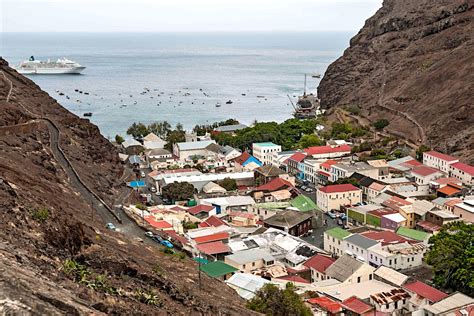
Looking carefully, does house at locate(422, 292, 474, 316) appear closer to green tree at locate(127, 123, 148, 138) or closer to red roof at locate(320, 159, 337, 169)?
red roof at locate(320, 159, 337, 169)

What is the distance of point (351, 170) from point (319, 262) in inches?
617

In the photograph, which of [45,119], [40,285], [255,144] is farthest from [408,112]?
[40,285]

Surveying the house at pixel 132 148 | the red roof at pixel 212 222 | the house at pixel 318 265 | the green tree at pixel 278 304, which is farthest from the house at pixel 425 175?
the house at pixel 132 148

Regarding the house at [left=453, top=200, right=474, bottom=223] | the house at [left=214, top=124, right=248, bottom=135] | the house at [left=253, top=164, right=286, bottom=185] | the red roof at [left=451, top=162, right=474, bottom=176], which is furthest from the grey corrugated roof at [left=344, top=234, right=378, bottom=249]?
the house at [left=214, top=124, right=248, bottom=135]

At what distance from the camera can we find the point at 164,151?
48.9 m

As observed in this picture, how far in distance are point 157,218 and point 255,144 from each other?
22968 mm

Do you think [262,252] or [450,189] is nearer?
[262,252]

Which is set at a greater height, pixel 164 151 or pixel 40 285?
pixel 40 285

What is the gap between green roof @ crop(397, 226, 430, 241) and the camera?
26.8 m

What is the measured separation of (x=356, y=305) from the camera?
1950 cm

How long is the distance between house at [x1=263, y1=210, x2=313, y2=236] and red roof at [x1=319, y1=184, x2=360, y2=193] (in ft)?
11.2

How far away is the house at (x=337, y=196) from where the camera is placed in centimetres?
3381

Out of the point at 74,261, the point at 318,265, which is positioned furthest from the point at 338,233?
the point at 74,261

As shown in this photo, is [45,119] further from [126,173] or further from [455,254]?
[455,254]
